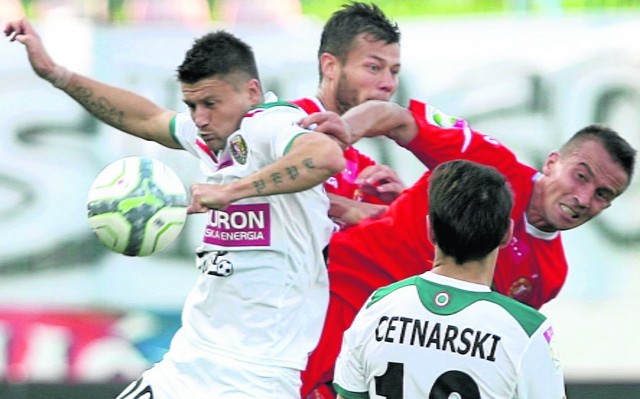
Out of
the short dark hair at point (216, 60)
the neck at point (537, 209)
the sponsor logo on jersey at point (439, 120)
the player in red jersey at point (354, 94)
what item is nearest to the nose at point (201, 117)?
the short dark hair at point (216, 60)

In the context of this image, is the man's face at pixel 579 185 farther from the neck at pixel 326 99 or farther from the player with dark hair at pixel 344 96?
the neck at pixel 326 99

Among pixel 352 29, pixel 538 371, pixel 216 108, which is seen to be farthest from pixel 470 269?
pixel 352 29

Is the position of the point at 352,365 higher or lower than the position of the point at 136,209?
lower

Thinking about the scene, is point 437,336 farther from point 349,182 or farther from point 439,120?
point 349,182

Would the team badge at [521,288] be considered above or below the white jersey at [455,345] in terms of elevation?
below

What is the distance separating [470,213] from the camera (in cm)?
372

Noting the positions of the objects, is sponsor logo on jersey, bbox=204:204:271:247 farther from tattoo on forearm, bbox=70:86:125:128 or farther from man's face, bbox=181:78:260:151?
tattoo on forearm, bbox=70:86:125:128

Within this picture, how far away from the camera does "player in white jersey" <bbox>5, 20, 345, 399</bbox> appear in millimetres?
4648

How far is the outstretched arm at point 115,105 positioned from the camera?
5.40 meters

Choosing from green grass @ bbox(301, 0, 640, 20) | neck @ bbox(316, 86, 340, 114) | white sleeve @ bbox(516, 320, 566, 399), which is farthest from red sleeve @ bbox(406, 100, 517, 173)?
green grass @ bbox(301, 0, 640, 20)

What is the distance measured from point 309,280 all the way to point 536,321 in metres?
1.23

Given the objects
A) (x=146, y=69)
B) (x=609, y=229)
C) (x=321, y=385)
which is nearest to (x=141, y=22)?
(x=146, y=69)

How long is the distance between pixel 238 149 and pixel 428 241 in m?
0.95

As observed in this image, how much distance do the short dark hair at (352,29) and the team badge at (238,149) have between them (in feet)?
3.17
